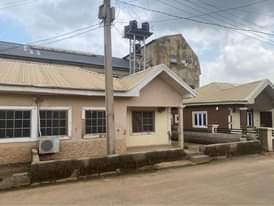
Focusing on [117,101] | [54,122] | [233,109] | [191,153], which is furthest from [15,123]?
[233,109]

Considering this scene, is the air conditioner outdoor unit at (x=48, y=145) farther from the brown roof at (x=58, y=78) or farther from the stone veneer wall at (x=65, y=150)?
the brown roof at (x=58, y=78)

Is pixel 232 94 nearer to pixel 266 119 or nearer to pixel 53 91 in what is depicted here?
pixel 266 119

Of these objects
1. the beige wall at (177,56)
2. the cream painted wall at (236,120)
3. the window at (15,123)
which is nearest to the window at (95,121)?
the window at (15,123)

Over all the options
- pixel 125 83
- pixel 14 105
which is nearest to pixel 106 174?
pixel 14 105

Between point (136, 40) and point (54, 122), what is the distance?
2382cm

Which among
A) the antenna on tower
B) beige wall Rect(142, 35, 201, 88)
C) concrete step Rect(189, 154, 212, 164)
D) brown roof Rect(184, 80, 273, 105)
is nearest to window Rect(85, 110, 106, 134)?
concrete step Rect(189, 154, 212, 164)

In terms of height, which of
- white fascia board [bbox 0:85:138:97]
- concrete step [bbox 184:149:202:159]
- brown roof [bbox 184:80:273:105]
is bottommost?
concrete step [bbox 184:149:202:159]

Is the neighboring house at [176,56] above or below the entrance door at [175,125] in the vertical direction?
above

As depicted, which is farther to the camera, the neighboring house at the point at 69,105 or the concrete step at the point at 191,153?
the concrete step at the point at 191,153

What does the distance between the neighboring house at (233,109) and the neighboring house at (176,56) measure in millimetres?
16487

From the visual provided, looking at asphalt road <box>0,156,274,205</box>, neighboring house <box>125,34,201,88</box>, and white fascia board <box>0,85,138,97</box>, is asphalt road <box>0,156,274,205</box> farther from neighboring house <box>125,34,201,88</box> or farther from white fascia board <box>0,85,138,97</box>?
neighboring house <box>125,34,201,88</box>

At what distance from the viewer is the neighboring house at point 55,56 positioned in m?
25.4

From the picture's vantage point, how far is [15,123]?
10023 millimetres

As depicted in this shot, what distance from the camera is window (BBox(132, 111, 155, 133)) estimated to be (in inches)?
561
